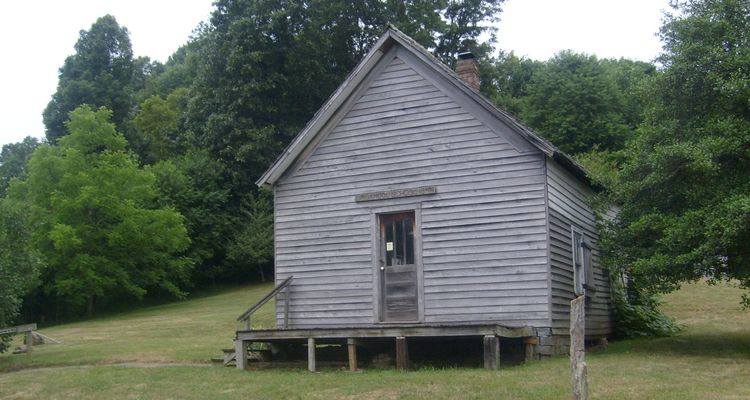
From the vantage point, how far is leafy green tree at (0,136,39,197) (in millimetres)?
71750

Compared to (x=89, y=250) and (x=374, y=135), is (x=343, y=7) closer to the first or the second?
(x=89, y=250)

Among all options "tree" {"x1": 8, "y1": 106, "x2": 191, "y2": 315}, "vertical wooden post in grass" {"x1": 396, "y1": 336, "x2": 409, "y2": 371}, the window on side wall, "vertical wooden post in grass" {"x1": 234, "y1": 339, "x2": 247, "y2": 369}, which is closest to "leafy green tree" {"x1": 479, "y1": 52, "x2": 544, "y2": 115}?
"tree" {"x1": 8, "y1": 106, "x2": 191, "y2": 315}

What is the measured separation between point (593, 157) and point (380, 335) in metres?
29.9

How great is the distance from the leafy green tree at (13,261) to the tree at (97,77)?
133ft

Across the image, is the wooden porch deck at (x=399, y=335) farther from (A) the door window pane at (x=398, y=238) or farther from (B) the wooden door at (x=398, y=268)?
(A) the door window pane at (x=398, y=238)

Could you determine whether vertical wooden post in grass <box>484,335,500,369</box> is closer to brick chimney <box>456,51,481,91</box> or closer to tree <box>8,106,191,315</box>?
brick chimney <box>456,51,481,91</box>

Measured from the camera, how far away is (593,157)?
4294 cm

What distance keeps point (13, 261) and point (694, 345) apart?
16840 millimetres

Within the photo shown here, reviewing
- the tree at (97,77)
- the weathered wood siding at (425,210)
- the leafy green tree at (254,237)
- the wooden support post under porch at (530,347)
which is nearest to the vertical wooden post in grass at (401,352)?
the weathered wood siding at (425,210)

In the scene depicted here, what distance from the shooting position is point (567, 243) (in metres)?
18.4

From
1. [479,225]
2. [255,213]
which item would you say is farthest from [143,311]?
[479,225]

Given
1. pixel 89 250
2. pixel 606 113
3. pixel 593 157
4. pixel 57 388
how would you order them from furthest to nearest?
pixel 606 113, pixel 593 157, pixel 89 250, pixel 57 388

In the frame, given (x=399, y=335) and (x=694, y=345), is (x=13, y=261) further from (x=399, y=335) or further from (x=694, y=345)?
(x=694, y=345)

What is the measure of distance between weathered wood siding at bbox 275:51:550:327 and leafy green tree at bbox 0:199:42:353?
22.7ft
